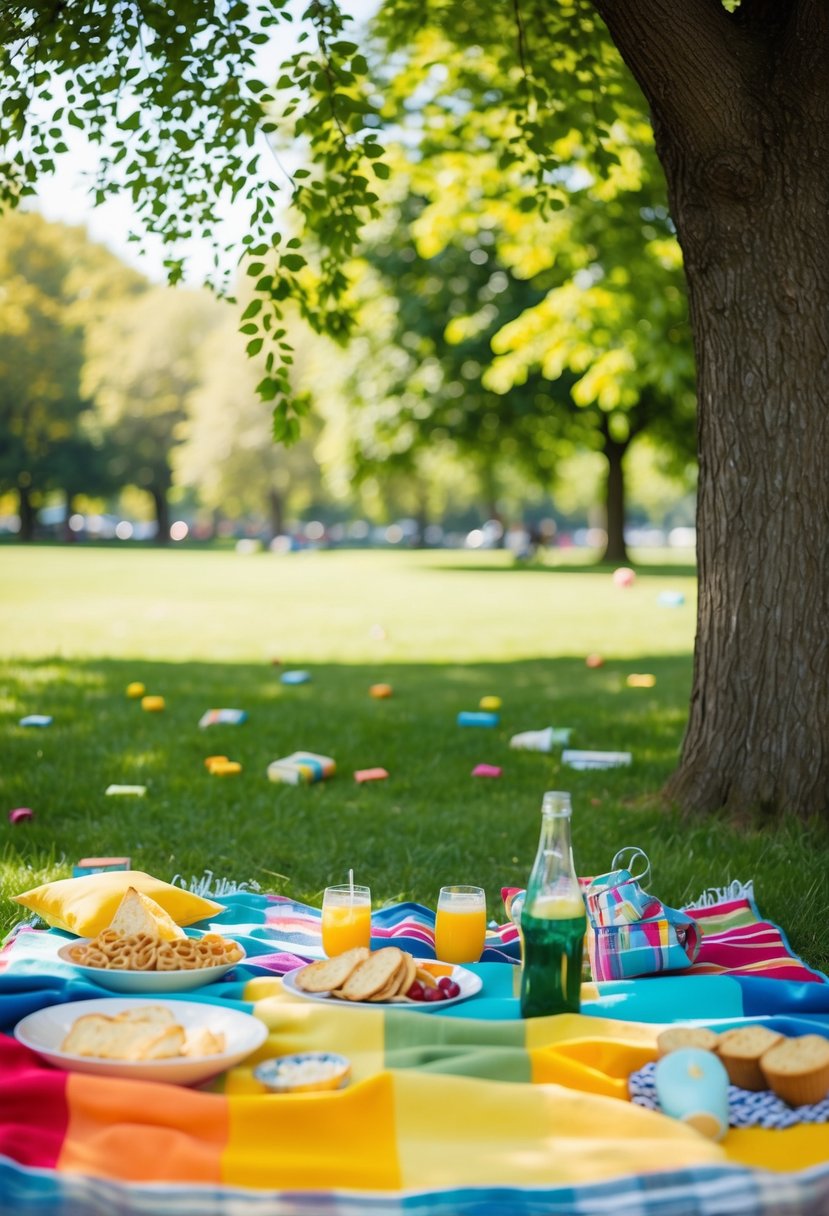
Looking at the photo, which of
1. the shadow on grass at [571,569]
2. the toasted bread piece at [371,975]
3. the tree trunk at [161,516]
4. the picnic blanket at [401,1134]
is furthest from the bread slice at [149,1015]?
the tree trunk at [161,516]

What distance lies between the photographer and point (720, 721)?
5527 millimetres

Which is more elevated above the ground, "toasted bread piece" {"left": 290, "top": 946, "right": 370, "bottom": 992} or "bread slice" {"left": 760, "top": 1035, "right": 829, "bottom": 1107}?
"toasted bread piece" {"left": 290, "top": 946, "right": 370, "bottom": 992}

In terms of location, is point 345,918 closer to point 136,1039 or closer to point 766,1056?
point 136,1039

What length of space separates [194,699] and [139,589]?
43.3 ft

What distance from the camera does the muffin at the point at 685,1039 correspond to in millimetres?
2834

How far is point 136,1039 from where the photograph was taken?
270 cm

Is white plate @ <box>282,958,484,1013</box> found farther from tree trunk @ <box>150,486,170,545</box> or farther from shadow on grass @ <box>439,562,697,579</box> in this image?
tree trunk @ <box>150,486,170,545</box>

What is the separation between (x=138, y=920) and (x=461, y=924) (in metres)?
0.91

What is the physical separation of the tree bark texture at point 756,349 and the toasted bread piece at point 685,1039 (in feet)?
8.74

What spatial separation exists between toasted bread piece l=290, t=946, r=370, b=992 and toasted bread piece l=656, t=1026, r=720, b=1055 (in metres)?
0.80

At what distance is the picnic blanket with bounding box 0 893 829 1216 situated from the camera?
7.47 feet

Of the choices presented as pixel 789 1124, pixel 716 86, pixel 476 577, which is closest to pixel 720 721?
pixel 716 86

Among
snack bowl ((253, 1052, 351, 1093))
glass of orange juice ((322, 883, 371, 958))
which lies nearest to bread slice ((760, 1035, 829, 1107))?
snack bowl ((253, 1052, 351, 1093))

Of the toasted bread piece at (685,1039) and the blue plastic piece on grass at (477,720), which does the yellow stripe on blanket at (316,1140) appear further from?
the blue plastic piece on grass at (477,720)
